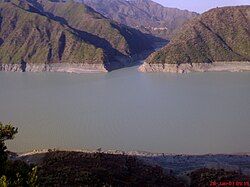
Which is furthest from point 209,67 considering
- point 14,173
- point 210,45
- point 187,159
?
point 14,173

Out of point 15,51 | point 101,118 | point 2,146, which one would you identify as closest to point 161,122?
point 101,118

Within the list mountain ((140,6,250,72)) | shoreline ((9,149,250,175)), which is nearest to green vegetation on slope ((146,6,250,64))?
mountain ((140,6,250,72))

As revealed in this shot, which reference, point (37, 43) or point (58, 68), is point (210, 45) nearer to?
point (58, 68)

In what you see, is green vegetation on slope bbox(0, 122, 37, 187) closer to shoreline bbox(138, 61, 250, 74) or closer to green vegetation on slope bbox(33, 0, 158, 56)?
shoreline bbox(138, 61, 250, 74)

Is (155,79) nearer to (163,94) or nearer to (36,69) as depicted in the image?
(163,94)

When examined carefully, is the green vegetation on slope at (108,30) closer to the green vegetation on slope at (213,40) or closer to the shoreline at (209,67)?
Answer: the green vegetation on slope at (213,40)

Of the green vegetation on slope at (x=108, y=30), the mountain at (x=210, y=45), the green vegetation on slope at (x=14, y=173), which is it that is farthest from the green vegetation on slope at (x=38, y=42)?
the green vegetation on slope at (x=14, y=173)
